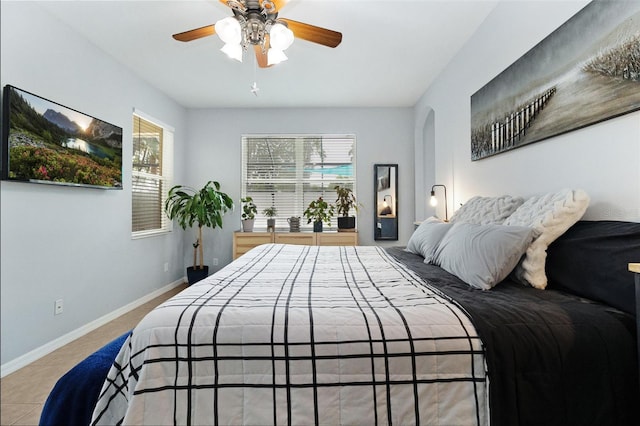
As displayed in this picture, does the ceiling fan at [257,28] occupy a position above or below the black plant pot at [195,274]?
above

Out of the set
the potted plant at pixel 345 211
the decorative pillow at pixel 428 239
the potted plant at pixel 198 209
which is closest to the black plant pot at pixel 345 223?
the potted plant at pixel 345 211

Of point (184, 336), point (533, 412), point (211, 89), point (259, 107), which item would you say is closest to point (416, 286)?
point (533, 412)

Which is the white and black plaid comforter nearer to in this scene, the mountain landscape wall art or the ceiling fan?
the ceiling fan

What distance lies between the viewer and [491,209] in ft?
6.52

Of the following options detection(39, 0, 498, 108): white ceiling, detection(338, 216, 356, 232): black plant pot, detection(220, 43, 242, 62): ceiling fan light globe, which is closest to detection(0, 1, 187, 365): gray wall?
detection(39, 0, 498, 108): white ceiling

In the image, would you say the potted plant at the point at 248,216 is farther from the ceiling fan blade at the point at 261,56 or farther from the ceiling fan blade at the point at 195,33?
the ceiling fan blade at the point at 195,33

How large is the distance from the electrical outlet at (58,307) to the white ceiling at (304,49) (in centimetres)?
221

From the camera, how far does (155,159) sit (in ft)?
13.7

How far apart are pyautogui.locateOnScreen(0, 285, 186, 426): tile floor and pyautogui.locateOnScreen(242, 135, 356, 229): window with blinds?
2.49 m

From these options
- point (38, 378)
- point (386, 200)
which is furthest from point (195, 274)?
point (386, 200)

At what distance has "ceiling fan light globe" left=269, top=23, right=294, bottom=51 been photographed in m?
1.86

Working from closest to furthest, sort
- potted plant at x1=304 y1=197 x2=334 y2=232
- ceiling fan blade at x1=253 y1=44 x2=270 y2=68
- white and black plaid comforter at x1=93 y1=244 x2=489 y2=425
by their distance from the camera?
white and black plaid comforter at x1=93 y1=244 x2=489 y2=425, ceiling fan blade at x1=253 y1=44 x2=270 y2=68, potted plant at x1=304 y1=197 x2=334 y2=232

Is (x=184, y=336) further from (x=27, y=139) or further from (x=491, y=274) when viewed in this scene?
(x=27, y=139)

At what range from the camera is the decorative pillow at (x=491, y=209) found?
1876 millimetres
